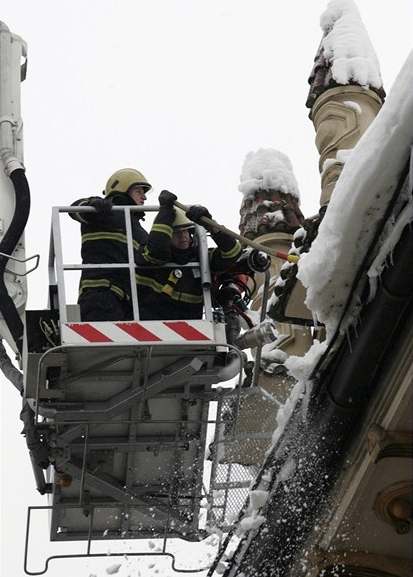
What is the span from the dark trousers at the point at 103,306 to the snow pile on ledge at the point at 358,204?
3024mm

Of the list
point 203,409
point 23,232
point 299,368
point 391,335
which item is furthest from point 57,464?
point 391,335

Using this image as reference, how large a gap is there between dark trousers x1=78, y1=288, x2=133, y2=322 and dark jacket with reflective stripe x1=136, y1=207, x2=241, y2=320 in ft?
0.48

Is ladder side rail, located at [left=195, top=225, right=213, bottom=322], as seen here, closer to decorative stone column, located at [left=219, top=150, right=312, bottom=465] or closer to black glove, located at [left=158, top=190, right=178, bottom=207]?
black glove, located at [left=158, top=190, right=178, bottom=207]

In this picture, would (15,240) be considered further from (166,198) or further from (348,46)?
(348,46)

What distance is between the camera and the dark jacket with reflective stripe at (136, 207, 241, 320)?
39.5 ft

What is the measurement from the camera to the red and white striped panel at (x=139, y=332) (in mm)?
11531

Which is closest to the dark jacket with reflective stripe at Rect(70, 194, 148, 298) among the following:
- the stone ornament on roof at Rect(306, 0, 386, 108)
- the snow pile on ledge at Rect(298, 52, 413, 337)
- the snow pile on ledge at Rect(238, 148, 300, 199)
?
the snow pile on ledge at Rect(298, 52, 413, 337)

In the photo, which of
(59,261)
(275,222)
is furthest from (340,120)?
(59,261)

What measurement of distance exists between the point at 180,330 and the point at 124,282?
Answer: 0.76 m

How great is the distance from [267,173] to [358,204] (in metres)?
12.8

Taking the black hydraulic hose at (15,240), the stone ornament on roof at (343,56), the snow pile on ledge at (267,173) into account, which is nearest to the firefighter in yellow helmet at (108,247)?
the black hydraulic hose at (15,240)

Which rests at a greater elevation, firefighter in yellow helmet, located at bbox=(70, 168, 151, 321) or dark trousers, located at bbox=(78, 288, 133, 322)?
firefighter in yellow helmet, located at bbox=(70, 168, 151, 321)

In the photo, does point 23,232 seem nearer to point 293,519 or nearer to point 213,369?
point 213,369

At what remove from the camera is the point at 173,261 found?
485 inches
